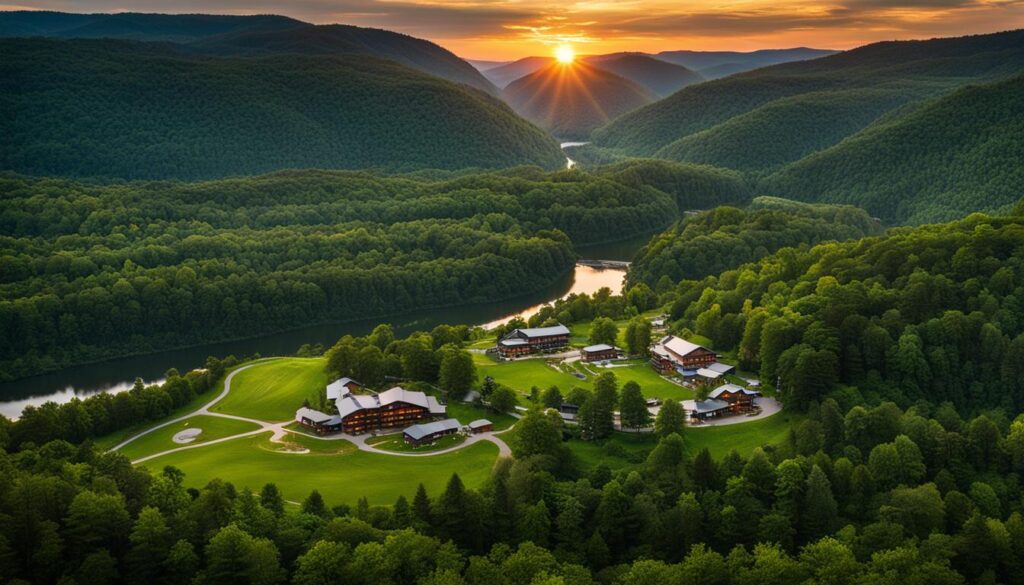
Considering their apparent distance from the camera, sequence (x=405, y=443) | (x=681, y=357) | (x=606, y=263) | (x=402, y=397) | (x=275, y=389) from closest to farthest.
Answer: (x=405, y=443)
(x=402, y=397)
(x=681, y=357)
(x=275, y=389)
(x=606, y=263)

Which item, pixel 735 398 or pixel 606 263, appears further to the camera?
pixel 606 263

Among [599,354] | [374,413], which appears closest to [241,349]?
[374,413]

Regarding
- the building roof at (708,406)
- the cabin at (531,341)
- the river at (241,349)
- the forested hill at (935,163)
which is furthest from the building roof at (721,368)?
the forested hill at (935,163)

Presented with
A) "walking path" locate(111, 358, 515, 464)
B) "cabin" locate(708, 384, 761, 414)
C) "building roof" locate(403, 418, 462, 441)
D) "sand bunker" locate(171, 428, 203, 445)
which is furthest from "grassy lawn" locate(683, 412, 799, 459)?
"sand bunker" locate(171, 428, 203, 445)

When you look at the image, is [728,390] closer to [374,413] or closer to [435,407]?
[435,407]

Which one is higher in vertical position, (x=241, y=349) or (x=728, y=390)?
(x=728, y=390)

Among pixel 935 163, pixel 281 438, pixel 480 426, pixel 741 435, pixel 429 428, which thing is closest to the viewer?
pixel 741 435

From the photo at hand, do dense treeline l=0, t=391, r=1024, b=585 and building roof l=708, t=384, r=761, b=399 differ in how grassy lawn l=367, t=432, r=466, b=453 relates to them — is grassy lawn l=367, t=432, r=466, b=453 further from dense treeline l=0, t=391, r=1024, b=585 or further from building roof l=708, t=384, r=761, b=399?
building roof l=708, t=384, r=761, b=399
